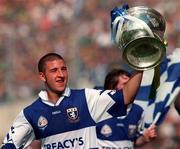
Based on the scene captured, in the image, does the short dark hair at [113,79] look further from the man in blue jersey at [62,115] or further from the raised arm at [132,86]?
the raised arm at [132,86]

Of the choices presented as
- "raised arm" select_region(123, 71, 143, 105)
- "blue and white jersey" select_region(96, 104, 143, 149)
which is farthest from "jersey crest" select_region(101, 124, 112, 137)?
"raised arm" select_region(123, 71, 143, 105)

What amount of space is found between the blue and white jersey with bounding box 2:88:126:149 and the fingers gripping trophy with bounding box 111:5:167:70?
0.59 metres

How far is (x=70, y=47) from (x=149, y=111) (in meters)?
3.12

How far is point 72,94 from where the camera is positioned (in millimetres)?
5871

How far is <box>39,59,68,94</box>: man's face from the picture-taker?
5711mm

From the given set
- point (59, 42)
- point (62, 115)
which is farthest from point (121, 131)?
point (59, 42)

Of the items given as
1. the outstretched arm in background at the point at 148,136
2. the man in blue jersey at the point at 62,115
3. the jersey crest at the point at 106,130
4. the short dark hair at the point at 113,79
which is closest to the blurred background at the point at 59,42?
the outstretched arm in background at the point at 148,136

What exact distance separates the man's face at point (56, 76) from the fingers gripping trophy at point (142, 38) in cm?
69

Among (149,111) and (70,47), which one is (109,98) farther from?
(70,47)

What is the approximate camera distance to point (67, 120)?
577cm

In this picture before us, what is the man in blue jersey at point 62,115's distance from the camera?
573 centimetres

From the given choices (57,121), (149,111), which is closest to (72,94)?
(57,121)

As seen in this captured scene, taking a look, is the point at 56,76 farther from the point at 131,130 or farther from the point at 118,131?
the point at 131,130

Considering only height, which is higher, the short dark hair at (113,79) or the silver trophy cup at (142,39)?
the silver trophy cup at (142,39)
